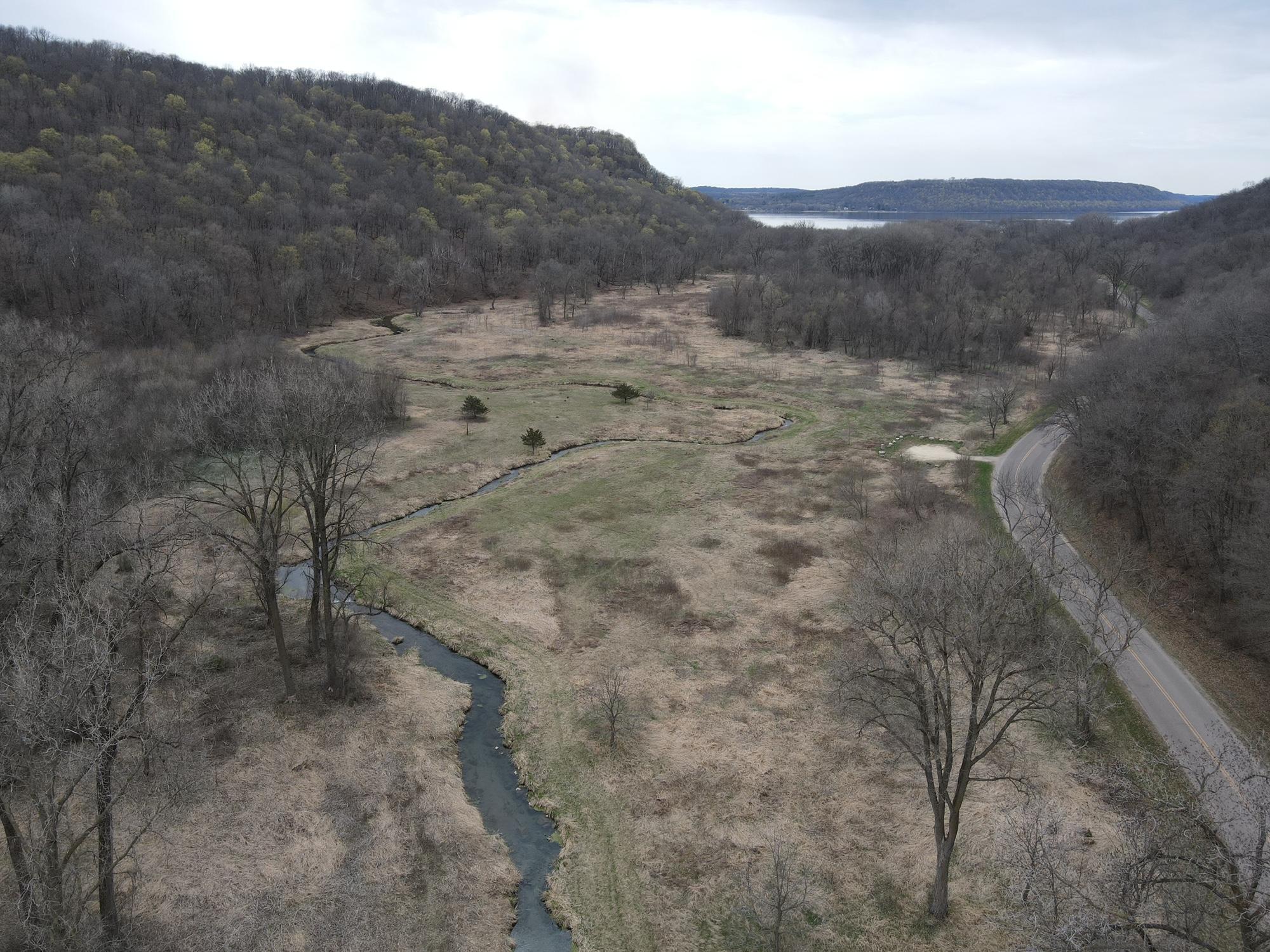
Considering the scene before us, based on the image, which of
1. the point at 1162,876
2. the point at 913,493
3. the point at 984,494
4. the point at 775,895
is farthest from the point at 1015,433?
the point at 775,895

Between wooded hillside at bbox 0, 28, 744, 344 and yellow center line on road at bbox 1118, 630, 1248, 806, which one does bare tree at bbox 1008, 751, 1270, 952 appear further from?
wooded hillside at bbox 0, 28, 744, 344

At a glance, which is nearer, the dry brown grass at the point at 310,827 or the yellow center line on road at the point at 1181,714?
the dry brown grass at the point at 310,827

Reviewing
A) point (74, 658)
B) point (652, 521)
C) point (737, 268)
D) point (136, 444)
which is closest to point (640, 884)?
point (74, 658)

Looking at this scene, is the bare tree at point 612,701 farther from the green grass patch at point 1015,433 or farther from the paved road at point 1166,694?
the green grass patch at point 1015,433

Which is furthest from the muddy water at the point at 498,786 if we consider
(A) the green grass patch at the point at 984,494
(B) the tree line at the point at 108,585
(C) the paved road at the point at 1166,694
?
(A) the green grass patch at the point at 984,494

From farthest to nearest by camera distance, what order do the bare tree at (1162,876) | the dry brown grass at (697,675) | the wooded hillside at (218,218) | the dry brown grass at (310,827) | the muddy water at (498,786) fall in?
1. the wooded hillside at (218,218)
2. the dry brown grass at (697,675)
3. the muddy water at (498,786)
4. the dry brown grass at (310,827)
5. the bare tree at (1162,876)

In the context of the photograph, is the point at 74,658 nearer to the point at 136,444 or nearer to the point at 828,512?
the point at 136,444

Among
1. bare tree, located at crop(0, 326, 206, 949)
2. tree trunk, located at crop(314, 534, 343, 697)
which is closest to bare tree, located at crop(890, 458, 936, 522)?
tree trunk, located at crop(314, 534, 343, 697)

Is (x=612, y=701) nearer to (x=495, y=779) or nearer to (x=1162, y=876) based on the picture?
(x=495, y=779)
